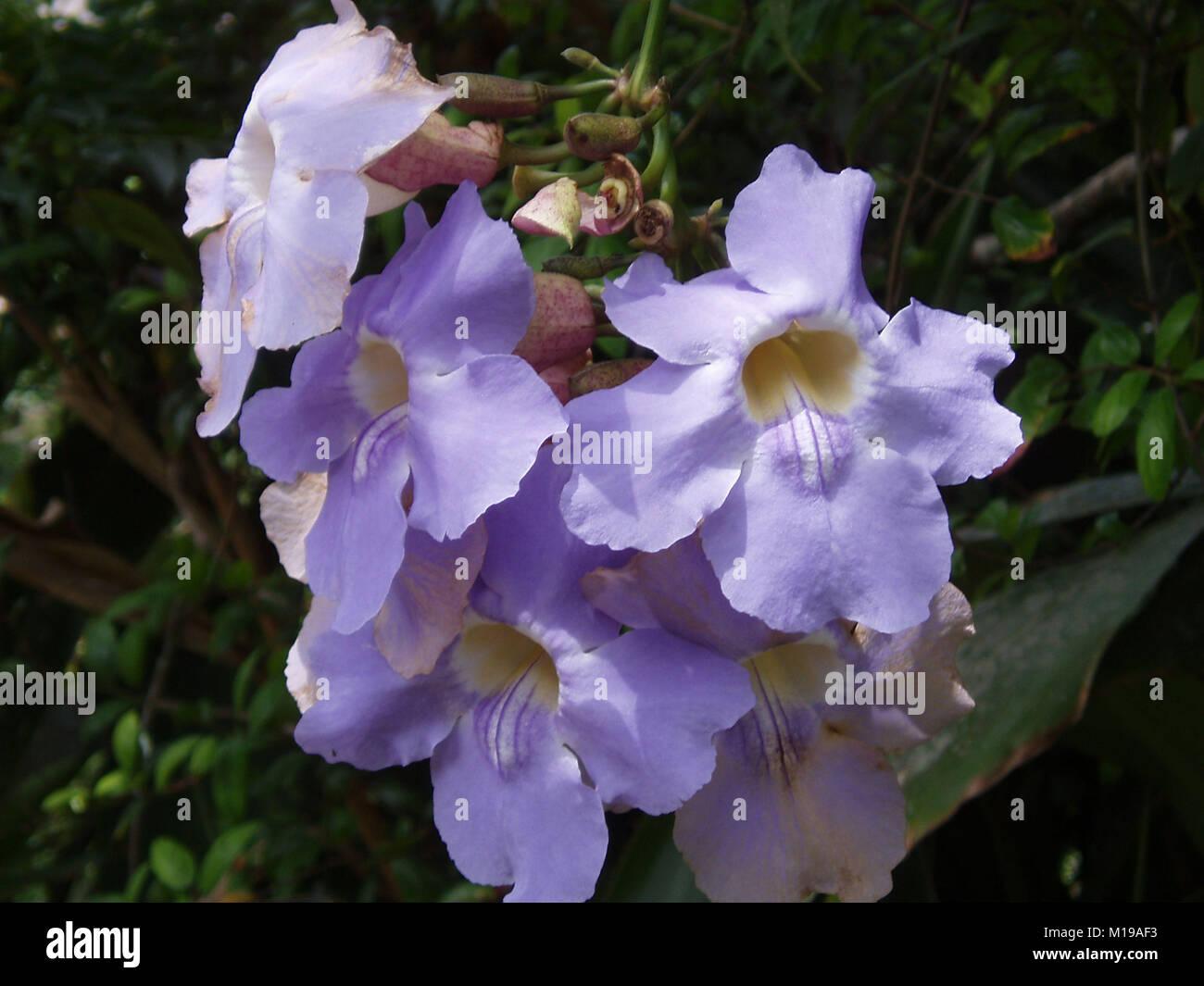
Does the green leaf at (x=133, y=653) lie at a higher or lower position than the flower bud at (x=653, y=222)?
lower

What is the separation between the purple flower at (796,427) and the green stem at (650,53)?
0.10 m

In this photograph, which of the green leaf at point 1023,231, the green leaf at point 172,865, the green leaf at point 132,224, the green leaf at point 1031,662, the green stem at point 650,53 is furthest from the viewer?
the green leaf at point 132,224

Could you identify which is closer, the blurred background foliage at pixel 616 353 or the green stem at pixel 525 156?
the green stem at pixel 525 156

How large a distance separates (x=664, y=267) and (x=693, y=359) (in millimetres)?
43

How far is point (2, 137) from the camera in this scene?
1163 mm

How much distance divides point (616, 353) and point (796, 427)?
195 mm

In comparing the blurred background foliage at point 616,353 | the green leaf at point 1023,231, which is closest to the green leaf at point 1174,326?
the blurred background foliage at point 616,353

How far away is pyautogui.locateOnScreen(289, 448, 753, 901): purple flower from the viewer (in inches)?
15.6

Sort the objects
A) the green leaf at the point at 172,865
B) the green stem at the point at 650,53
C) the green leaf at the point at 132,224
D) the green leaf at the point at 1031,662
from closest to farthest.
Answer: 1. the green stem at the point at 650,53
2. the green leaf at the point at 1031,662
3. the green leaf at the point at 172,865
4. the green leaf at the point at 132,224

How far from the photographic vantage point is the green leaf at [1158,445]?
2.31ft

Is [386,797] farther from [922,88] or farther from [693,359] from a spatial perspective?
[922,88]

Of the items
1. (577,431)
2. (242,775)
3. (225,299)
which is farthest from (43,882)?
(577,431)

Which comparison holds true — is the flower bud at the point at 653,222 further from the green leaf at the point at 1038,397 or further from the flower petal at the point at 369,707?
the green leaf at the point at 1038,397

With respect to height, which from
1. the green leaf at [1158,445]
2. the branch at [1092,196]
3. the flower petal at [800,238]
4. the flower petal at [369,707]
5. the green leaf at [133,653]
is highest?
the branch at [1092,196]
